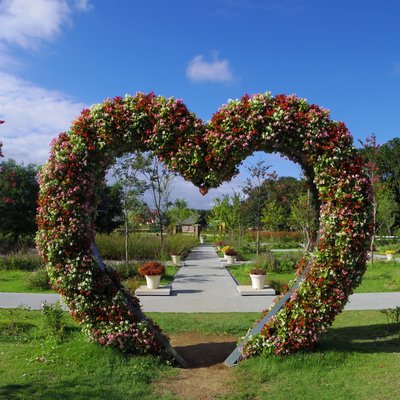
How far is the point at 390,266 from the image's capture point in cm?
1778

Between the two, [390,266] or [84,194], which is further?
[390,266]

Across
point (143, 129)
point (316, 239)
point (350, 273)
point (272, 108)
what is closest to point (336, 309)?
point (350, 273)

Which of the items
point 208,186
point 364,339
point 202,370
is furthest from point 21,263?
point 364,339

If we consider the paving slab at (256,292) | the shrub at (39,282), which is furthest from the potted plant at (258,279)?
the shrub at (39,282)

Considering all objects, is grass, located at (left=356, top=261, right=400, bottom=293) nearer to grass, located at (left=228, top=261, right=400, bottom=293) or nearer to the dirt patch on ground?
grass, located at (left=228, top=261, right=400, bottom=293)

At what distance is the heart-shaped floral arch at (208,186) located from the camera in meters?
6.02

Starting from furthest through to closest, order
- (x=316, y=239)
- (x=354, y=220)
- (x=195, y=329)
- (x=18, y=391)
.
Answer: (x=195, y=329) → (x=316, y=239) → (x=354, y=220) → (x=18, y=391)

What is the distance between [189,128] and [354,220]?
2468 millimetres

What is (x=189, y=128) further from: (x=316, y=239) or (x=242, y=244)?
(x=242, y=244)

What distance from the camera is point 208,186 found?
616 cm

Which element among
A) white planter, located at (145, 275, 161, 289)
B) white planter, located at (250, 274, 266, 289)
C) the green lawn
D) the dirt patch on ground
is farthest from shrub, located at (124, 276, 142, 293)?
the dirt patch on ground

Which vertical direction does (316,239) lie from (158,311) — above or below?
above

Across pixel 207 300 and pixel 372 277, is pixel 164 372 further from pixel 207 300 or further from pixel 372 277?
pixel 372 277

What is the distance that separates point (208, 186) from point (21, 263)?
13.7 meters
